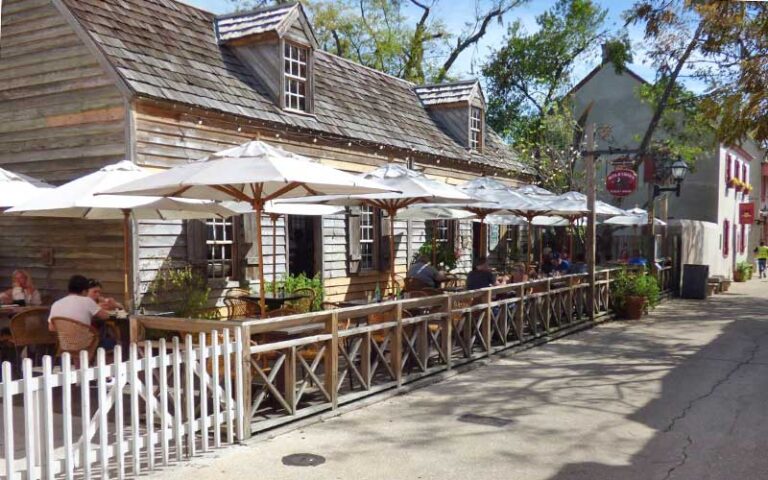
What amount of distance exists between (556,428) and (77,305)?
4.97 metres

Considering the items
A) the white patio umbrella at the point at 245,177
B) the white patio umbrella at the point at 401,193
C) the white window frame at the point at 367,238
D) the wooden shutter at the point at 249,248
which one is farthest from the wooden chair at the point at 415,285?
the white window frame at the point at 367,238

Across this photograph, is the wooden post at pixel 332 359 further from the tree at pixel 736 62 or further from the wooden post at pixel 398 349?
the tree at pixel 736 62

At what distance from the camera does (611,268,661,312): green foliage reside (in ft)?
46.8

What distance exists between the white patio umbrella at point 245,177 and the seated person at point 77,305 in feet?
3.46

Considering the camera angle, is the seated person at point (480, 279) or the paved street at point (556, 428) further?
the seated person at point (480, 279)

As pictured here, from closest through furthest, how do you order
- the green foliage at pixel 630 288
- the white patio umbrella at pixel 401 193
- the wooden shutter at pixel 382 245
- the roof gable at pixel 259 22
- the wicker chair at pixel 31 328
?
the wicker chair at pixel 31 328
the white patio umbrella at pixel 401 193
the roof gable at pixel 259 22
the green foliage at pixel 630 288
the wooden shutter at pixel 382 245

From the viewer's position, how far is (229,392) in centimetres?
566

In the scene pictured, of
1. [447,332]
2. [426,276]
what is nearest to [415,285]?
[426,276]

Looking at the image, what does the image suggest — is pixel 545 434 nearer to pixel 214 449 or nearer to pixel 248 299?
pixel 214 449

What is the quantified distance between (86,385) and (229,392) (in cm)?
128

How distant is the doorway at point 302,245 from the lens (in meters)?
14.1

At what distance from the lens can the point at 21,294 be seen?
9.20 metres

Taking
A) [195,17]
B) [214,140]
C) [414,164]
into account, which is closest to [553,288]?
[414,164]

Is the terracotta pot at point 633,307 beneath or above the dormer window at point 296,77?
beneath
